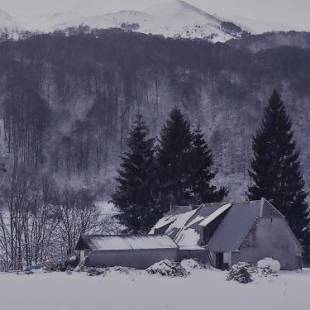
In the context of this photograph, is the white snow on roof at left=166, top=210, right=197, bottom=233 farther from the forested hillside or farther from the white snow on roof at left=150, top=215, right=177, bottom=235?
the forested hillside

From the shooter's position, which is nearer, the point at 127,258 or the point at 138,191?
the point at 127,258

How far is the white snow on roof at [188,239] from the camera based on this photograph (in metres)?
43.3

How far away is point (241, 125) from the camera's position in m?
151

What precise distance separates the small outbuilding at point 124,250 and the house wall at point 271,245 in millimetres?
4829

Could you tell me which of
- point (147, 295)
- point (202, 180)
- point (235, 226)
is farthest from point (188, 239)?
point (147, 295)

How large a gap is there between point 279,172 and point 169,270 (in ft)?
70.6

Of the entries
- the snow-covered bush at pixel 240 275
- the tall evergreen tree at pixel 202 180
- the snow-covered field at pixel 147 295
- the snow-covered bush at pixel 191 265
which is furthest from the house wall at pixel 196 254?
the snow-covered field at pixel 147 295

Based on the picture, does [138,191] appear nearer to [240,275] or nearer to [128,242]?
[128,242]

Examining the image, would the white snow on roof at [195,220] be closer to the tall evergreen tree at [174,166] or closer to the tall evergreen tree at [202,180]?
the tall evergreen tree at [202,180]

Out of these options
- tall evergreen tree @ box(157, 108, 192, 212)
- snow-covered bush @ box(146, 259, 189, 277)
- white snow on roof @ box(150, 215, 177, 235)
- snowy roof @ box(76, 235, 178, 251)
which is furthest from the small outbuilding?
tall evergreen tree @ box(157, 108, 192, 212)

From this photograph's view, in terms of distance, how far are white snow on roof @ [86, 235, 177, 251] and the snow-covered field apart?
1162 centimetres

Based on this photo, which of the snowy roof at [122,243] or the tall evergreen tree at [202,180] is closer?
the snowy roof at [122,243]

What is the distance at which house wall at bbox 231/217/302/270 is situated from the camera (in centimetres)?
4009

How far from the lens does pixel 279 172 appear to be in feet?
168
